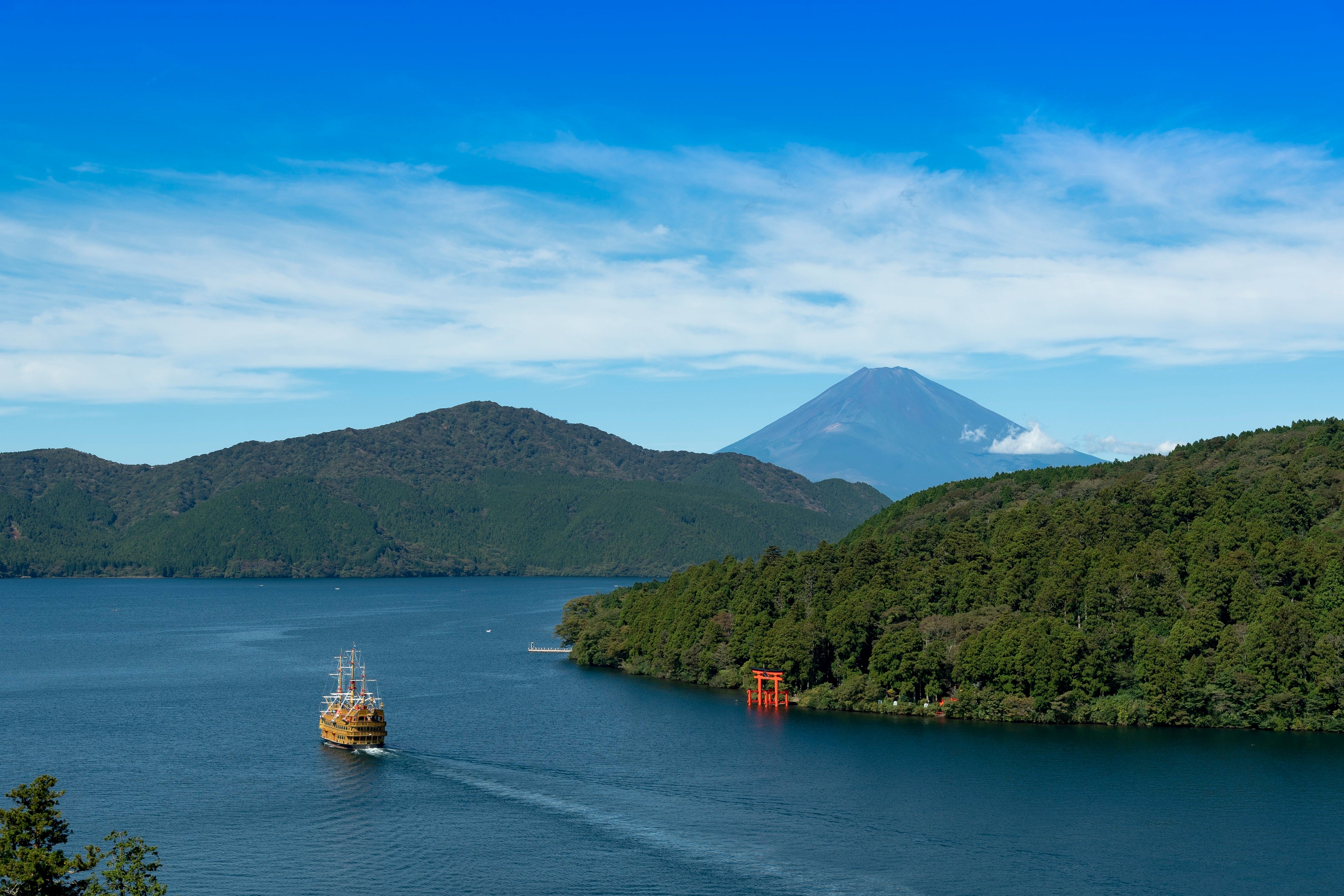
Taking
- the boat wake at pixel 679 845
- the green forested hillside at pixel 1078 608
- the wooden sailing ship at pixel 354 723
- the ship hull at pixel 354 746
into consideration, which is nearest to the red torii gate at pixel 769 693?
the green forested hillside at pixel 1078 608

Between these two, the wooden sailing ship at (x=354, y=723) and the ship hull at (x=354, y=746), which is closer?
the wooden sailing ship at (x=354, y=723)

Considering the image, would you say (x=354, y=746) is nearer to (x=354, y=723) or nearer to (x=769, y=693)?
(x=354, y=723)

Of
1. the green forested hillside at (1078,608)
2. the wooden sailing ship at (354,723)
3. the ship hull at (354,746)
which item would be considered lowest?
the ship hull at (354,746)

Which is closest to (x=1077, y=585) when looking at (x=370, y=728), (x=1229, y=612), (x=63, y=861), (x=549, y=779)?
(x=1229, y=612)

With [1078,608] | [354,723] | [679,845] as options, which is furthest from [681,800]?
[1078,608]

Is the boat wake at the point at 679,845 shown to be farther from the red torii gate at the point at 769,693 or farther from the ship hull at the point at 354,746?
the red torii gate at the point at 769,693

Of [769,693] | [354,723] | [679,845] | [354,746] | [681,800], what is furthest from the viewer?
[769,693]
